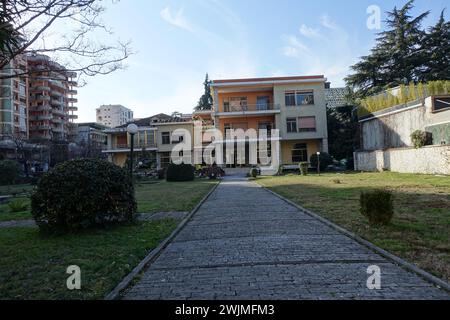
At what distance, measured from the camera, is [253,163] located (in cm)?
4191

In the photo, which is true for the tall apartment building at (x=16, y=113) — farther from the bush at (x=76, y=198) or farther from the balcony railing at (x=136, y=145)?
the bush at (x=76, y=198)

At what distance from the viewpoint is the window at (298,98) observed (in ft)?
140

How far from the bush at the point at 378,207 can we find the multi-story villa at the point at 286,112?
110 ft

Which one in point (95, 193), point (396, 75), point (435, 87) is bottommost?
point (95, 193)

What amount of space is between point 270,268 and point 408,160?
73.4ft

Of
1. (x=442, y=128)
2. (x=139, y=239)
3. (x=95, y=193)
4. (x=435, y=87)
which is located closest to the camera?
(x=139, y=239)

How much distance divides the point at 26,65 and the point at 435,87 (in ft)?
82.2

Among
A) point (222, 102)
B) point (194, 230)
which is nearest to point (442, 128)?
point (194, 230)

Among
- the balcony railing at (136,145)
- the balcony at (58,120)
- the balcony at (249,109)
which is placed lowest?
the balcony railing at (136,145)

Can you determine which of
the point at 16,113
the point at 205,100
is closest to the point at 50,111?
the point at 16,113

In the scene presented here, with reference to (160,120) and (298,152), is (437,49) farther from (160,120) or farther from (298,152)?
(160,120)

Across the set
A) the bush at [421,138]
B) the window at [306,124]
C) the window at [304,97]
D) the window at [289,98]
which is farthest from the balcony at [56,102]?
the bush at [421,138]

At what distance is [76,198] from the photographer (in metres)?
8.11
